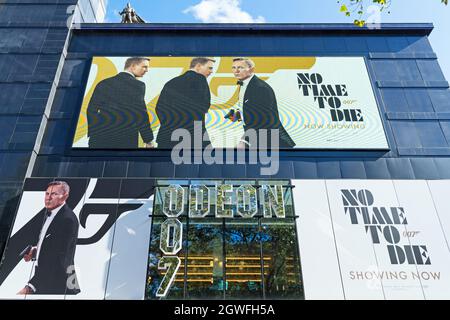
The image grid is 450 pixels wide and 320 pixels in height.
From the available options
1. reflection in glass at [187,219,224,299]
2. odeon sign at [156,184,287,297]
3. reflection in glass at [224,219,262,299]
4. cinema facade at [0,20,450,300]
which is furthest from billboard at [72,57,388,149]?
reflection in glass at [187,219,224,299]

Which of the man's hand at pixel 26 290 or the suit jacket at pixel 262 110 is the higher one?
the suit jacket at pixel 262 110

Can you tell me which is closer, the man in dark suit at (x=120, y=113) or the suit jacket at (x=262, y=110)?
the man in dark suit at (x=120, y=113)

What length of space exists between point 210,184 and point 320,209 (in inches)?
228

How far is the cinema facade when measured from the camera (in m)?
16.8

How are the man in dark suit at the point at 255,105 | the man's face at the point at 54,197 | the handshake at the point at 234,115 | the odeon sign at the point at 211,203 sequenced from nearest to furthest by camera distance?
the odeon sign at the point at 211,203
the man's face at the point at 54,197
the man in dark suit at the point at 255,105
the handshake at the point at 234,115

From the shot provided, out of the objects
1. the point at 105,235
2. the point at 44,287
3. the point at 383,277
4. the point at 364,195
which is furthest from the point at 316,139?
the point at 44,287

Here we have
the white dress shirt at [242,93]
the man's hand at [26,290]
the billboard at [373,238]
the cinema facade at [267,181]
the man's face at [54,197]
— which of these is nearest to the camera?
the man's hand at [26,290]

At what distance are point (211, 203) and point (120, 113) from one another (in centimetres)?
830

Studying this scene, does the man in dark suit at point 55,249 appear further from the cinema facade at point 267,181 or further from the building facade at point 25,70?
the building facade at point 25,70

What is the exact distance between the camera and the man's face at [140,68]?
24.0m

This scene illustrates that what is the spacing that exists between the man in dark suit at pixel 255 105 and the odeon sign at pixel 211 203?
10.9 ft

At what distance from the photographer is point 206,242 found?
18.0 metres

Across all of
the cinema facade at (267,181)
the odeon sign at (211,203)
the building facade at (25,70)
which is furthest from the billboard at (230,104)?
the odeon sign at (211,203)
